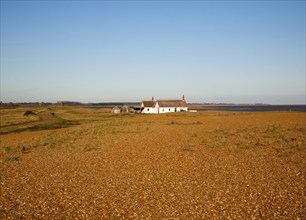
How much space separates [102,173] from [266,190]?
9687 millimetres

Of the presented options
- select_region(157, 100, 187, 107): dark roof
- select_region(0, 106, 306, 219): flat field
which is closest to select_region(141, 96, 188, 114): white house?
select_region(157, 100, 187, 107): dark roof

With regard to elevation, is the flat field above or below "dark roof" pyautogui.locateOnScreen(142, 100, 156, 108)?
below

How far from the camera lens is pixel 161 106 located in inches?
3839

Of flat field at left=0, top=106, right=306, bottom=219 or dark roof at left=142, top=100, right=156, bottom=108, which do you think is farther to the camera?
dark roof at left=142, top=100, right=156, bottom=108

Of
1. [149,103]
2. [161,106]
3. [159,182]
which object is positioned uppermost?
[149,103]

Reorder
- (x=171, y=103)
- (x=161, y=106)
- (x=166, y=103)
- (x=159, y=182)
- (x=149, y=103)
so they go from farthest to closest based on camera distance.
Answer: (x=171, y=103) → (x=166, y=103) → (x=149, y=103) → (x=161, y=106) → (x=159, y=182)

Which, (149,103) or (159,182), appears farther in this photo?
(149,103)

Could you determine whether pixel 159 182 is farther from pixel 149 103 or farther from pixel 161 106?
pixel 149 103

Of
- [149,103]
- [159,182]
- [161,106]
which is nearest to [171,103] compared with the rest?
[161,106]

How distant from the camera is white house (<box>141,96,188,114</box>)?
96.7m

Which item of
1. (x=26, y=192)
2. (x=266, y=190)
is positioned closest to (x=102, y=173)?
(x=26, y=192)

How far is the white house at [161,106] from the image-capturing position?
9669 centimetres

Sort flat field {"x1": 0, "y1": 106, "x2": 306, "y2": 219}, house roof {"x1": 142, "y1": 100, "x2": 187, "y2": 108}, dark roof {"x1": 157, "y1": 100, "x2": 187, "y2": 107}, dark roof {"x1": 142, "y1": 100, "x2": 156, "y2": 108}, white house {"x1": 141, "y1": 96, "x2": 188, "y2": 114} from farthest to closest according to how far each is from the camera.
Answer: dark roof {"x1": 157, "y1": 100, "x2": 187, "y2": 107} → house roof {"x1": 142, "y1": 100, "x2": 187, "y2": 108} → dark roof {"x1": 142, "y1": 100, "x2": 156, "y2": 108} → white house {"x1": 141, "y1": 96, "x2": 188, "y2": 114} → flat field {"x1": 0, "y1": 106, "x2": 306, "y2": 219}

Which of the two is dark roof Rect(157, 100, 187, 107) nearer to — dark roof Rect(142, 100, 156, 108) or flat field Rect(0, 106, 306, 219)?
dark roof Rect(142, 100, 156, 108)
